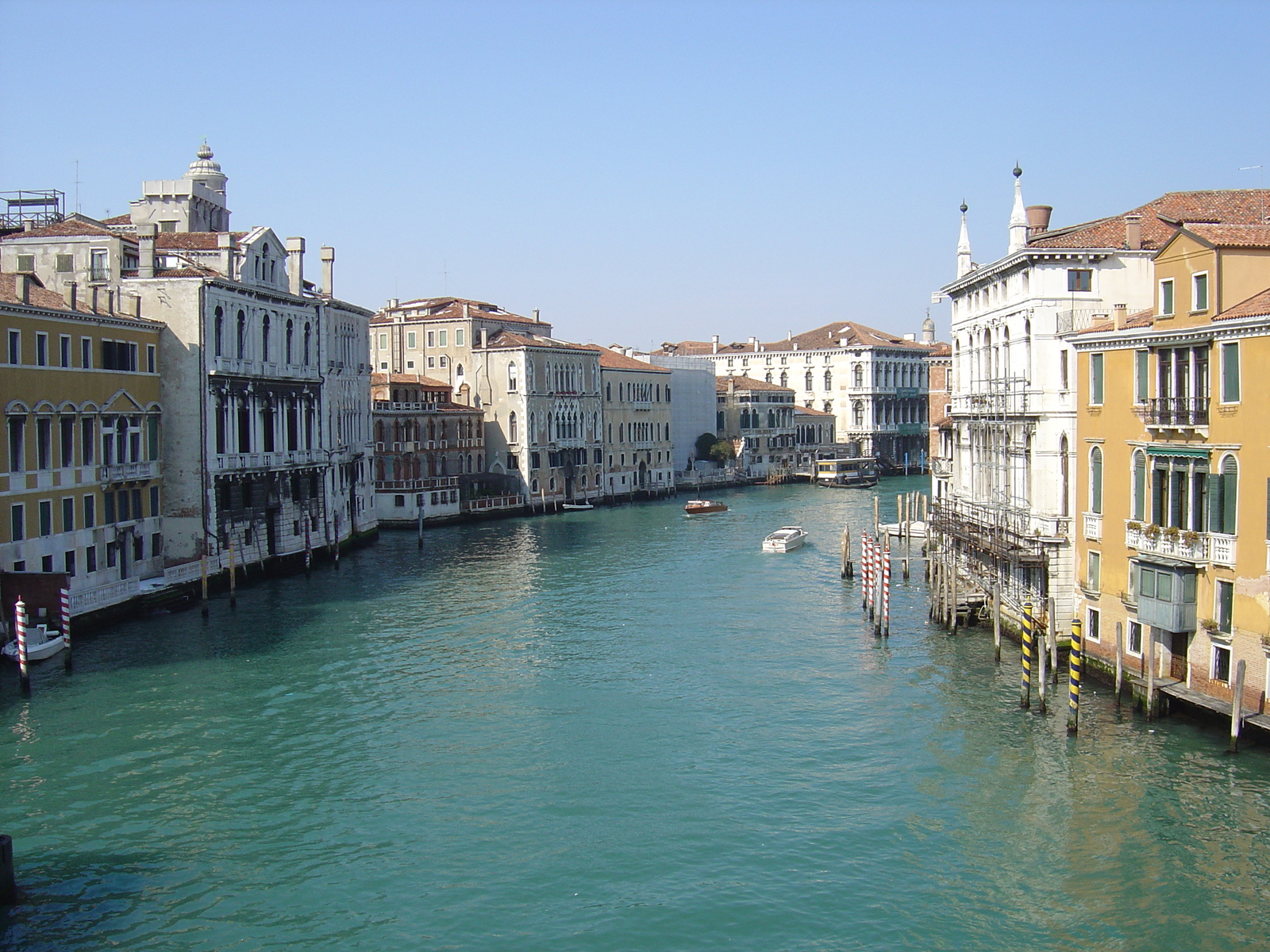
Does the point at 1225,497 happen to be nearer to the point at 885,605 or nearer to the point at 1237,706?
the point at 1237,706

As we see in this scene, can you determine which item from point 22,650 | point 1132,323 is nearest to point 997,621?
point 1132,323

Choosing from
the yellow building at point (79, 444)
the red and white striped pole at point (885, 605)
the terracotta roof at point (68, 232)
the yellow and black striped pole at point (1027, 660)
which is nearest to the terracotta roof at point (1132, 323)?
the yellow and black striped pole at point (1027, 660)

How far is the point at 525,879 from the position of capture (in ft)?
36.4

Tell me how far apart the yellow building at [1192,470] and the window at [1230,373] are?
1 centimetres

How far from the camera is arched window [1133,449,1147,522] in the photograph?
15422mm

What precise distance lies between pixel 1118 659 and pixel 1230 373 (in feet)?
12.5

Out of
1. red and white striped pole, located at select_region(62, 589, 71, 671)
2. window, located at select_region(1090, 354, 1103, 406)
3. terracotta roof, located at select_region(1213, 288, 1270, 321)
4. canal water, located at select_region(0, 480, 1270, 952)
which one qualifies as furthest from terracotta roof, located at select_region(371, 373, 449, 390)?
terracotta roof, located at select_region(1213, 288, 1270, 321)

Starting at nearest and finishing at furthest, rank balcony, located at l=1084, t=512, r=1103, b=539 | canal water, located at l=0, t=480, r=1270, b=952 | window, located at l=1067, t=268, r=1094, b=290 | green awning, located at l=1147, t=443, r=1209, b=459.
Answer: canal water, located at l=0, t=480, r=1270, b=952 < green awning, located at l=1147, t=443, r=1209, b=459 < balcony, located at l=1084, t=512, r=1103, b=539 < window, located at l=1067, t=268, r=1094, b=290

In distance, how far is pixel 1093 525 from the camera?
55.2 feet

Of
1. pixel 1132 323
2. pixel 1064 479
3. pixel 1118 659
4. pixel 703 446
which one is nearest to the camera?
pixel 1118 659

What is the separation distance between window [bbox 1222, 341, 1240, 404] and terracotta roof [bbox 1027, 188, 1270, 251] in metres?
6.12

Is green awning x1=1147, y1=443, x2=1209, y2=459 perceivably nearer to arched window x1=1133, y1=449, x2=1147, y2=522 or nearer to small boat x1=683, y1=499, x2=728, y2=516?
arched window x1=1133, y1=449, x2=1147, y2=522

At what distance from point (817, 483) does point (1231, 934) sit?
53.9 metres

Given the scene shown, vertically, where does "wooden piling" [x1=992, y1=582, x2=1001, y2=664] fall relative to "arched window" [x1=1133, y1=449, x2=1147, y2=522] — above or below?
below
